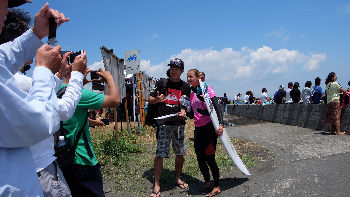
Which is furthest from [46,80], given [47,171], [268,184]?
[268,184]

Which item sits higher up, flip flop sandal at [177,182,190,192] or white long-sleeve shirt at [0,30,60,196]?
white long-sleeve shirt at [0,30,60,196]

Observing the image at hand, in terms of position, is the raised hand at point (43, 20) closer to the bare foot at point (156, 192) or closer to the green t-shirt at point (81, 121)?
the green t-shirt at point (81, 121)

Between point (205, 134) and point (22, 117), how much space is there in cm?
383

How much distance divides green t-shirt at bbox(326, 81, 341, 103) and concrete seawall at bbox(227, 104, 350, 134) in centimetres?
59

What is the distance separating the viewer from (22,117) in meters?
1.14

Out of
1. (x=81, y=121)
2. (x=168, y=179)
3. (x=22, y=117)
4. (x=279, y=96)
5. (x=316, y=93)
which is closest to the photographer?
(x=22, y=117)

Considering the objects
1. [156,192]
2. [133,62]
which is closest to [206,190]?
[156,192]

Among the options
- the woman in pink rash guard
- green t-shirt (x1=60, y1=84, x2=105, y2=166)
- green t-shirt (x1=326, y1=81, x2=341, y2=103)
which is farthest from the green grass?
green t-shirt (x1=326, y1=81, x2=341, y2=103)

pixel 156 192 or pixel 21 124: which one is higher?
pixel 21 124

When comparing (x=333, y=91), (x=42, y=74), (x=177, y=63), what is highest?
(x=177, y=63)

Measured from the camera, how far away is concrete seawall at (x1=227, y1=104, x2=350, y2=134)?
1027 cm

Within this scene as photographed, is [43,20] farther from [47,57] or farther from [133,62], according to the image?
[133,62]

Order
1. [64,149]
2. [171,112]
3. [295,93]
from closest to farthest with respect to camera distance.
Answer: [64,149], [171,112], [295,93]

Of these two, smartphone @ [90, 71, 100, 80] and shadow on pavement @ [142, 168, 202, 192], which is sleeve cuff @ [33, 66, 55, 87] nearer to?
smartphone @ [90, 71, 100, 80]
